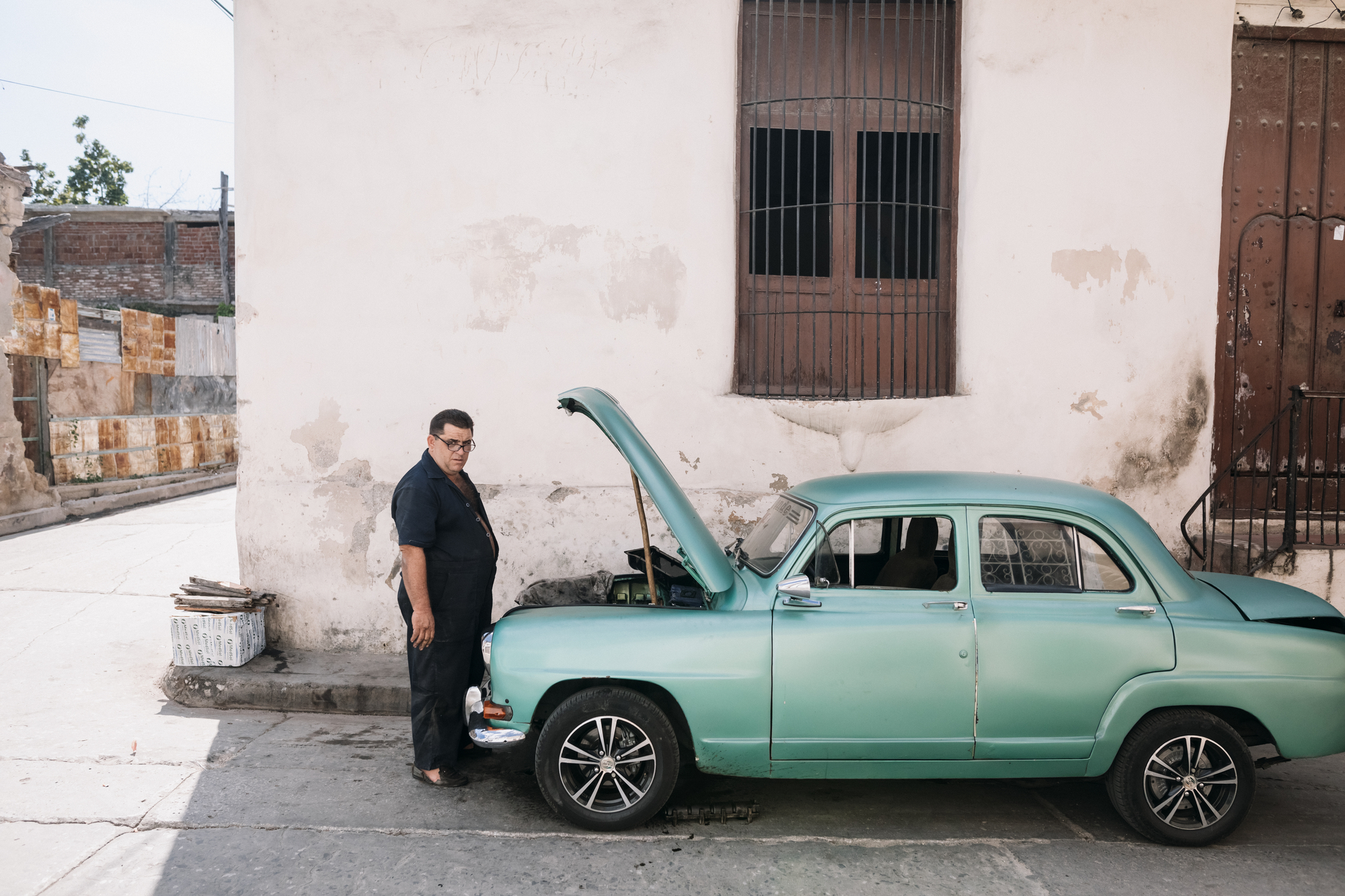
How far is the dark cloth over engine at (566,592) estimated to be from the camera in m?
4.67

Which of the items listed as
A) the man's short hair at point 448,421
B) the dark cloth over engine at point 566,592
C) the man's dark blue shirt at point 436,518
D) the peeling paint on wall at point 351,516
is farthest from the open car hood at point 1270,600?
the peeling paint on wall at point 351,516

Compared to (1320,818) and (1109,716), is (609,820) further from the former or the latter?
(1320,818)

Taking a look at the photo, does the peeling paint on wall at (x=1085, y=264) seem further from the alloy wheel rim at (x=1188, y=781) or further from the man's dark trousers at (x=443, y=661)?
the man's dark trousers at (x=443, y=661)


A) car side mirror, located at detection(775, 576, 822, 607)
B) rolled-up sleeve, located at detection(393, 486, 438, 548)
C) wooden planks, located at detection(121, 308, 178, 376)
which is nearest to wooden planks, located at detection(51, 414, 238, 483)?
wooden planks, located at detection(121, 308, 178, 376)

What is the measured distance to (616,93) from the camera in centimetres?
601

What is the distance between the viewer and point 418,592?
4023mm

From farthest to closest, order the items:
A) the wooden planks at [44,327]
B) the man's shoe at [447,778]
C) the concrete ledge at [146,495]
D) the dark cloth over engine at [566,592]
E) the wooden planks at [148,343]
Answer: the wooden planks at [148,343], the concrete ledge at [146,495], the wooden planks at [44,327], the dark cloth over engine at [566,592], the man's shoe at [447,778]

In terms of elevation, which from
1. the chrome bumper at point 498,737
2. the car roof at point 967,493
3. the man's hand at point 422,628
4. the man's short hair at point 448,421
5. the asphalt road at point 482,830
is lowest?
the asphalt road at point 482,830

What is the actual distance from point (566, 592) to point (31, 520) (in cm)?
961

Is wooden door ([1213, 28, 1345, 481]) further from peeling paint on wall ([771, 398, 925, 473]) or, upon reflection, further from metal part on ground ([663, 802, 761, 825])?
metal part on ground ([663, 802, 761, 825])

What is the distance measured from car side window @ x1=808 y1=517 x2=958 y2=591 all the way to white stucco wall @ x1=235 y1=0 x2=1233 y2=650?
2133mm

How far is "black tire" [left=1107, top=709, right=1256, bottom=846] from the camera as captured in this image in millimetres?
3504

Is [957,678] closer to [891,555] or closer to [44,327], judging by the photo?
[891,555]

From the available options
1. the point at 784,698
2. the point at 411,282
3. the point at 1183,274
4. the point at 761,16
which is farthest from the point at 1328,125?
the point at 411,282
